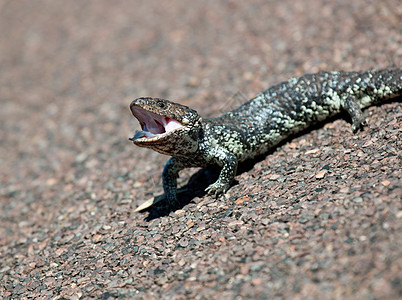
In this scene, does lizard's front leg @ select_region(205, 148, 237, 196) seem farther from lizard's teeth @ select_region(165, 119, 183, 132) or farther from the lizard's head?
lizard's teeth @ select_region(165, 119, 183, 132)

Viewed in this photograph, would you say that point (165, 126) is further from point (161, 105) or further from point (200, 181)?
point (200, 181)

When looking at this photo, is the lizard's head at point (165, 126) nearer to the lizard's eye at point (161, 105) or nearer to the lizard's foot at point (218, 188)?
the lizard's eye at point (161, 105)

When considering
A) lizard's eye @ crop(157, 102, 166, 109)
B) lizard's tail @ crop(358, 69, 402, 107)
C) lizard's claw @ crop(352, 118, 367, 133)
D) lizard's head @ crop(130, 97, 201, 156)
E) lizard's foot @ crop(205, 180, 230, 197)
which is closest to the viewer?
lizard's head @ crop(130, 97, 201, 156)

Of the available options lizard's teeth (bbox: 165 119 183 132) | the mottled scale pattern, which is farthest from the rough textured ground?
lizard's teeth (bbox: 165 119 183 132)

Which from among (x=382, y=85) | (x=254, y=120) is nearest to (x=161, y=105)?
(x=254, y=120)

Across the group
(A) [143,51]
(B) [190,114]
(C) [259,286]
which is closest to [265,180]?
(B) [190,114]

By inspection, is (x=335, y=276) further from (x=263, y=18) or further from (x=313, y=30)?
(x=263, y=18)
